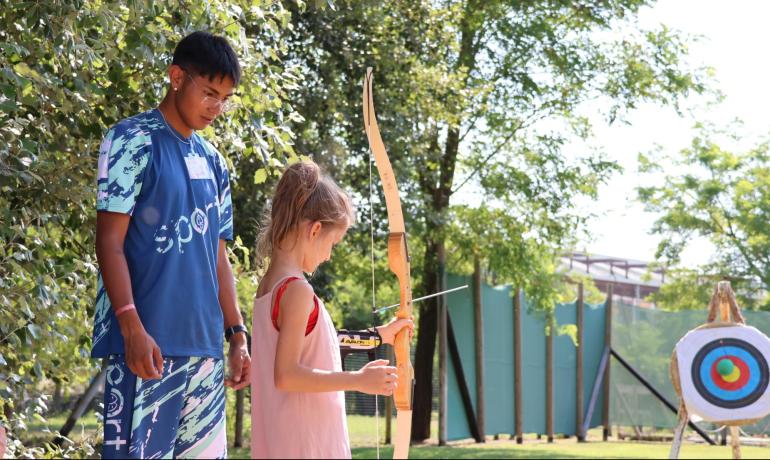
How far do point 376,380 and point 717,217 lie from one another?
14045 mm

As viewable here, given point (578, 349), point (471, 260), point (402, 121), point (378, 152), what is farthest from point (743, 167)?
point (378, 152)

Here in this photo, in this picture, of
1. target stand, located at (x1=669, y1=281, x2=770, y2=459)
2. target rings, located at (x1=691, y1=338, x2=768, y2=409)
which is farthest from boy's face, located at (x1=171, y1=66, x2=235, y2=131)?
target rings, located at (x1=691, y1=338, x2=768, y2=409)

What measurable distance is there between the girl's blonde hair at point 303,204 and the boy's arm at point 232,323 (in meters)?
0.12

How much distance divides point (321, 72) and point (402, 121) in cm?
93

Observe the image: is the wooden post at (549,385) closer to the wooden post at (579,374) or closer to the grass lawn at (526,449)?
the grass lawn at (526,449)

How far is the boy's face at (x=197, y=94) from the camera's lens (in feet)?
8.05

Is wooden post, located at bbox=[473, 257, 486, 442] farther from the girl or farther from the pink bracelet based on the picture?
the pink bracelet

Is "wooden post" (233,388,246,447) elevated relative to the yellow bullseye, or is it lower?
lower

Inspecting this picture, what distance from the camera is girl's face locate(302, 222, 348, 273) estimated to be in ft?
8.33

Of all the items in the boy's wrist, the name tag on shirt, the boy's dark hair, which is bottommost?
the boy's wrist

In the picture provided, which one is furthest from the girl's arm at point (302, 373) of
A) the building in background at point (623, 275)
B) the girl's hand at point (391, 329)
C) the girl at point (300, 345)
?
the building in background at point (623, 275)

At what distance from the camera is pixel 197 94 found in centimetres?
246

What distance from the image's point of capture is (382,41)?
8.45 m

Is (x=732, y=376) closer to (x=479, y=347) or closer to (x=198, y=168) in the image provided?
(x=479, y=347)
